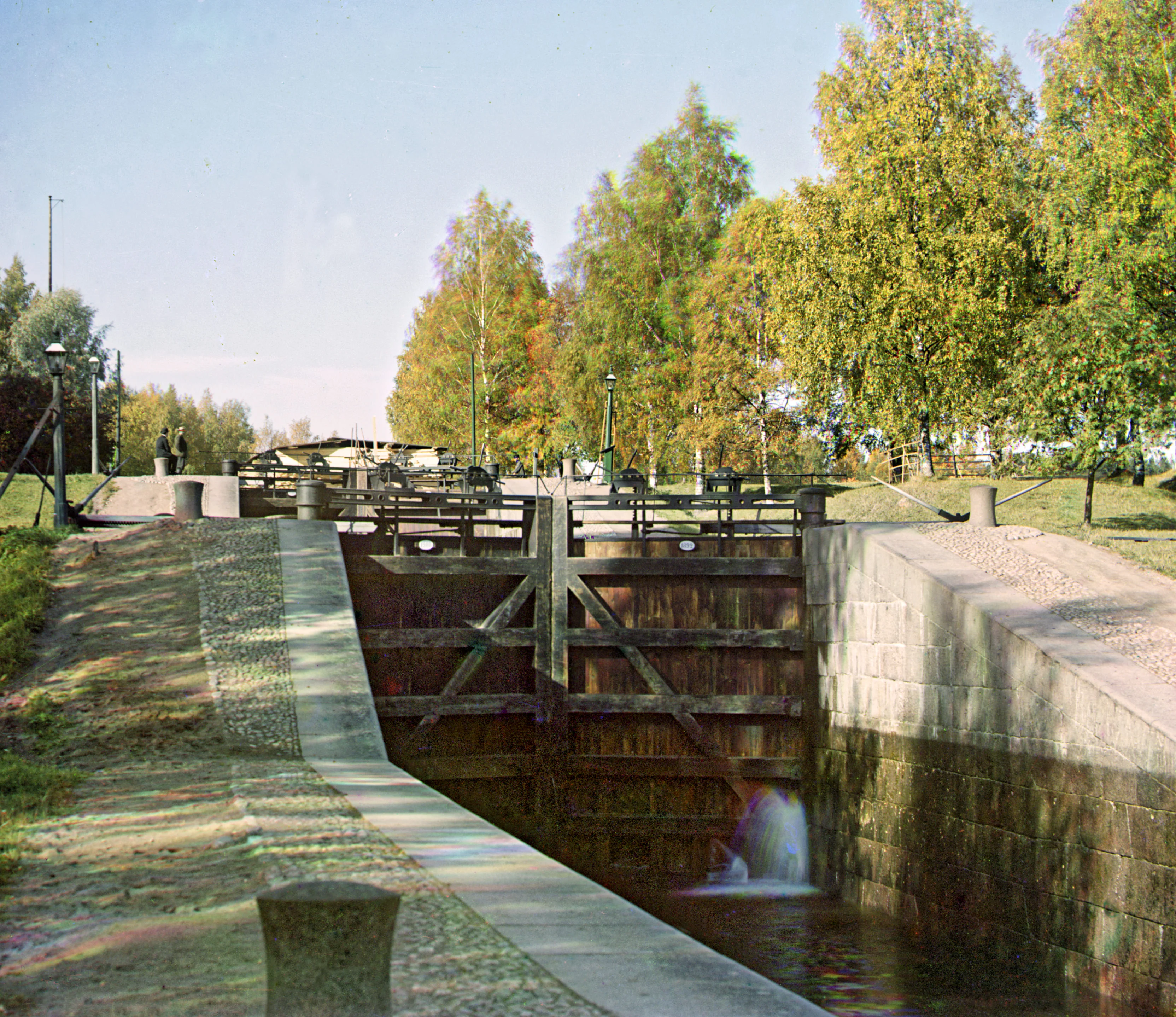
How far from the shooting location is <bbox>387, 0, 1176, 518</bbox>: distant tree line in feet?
77.6

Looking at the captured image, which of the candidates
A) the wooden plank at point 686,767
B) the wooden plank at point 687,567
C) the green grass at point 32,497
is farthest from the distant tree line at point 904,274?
the green grass at point 32,497

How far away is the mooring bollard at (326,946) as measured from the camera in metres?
3.74

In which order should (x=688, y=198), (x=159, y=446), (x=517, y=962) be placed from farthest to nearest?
(x=688, y=198) → (x=159, y=446) → (x=517, y=962)

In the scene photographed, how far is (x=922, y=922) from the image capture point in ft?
38.2

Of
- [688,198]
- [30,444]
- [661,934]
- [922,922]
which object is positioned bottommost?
[922,922]

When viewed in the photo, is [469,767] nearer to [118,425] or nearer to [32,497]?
[32,497]

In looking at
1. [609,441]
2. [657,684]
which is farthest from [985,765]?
[609,441]

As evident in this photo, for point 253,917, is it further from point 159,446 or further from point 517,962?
point 159,446

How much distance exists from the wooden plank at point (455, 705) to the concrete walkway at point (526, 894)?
278cm

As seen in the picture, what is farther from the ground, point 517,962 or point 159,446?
point 159,446

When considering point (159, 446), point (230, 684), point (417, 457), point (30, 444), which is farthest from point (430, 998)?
point (417, 457)

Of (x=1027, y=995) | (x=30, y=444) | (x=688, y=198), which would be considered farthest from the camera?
A: (x=688, y=198)

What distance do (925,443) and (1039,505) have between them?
4.17 metres

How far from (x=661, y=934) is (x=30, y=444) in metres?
14.3
